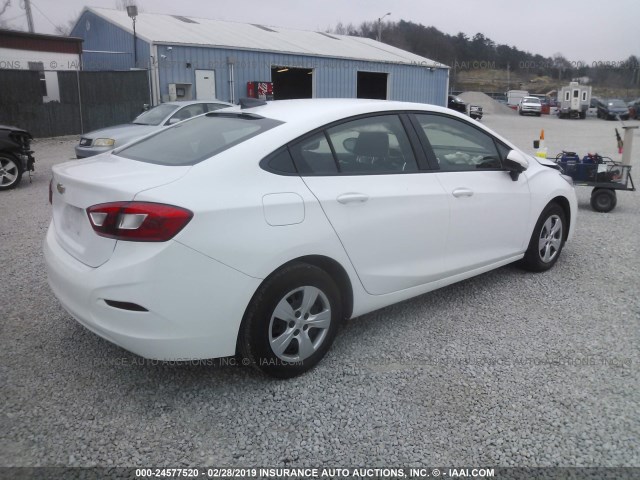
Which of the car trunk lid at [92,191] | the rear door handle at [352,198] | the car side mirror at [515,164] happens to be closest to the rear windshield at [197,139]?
the car trunk lid at [92,191]

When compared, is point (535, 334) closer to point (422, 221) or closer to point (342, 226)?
point (422, 221)

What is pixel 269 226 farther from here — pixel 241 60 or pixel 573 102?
pixel 573 102

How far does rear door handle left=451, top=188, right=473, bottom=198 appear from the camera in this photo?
3.93 m

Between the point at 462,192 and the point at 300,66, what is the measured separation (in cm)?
2308

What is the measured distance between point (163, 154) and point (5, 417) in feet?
5.49

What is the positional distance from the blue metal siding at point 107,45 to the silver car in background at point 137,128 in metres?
10.2

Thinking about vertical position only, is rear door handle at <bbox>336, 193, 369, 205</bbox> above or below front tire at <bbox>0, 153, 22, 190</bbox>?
above

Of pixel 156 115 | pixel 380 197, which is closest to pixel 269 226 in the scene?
pixel 380 197

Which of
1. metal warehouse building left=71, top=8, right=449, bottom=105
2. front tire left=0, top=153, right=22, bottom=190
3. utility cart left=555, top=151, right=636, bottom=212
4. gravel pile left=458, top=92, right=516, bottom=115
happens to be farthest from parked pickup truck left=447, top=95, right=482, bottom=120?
front tire left=0, top=153, right=22, bottom=190

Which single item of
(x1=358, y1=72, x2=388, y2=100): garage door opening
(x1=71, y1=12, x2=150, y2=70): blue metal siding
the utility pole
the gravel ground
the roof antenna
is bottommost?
the gravel ground

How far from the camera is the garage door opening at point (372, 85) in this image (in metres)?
30.8

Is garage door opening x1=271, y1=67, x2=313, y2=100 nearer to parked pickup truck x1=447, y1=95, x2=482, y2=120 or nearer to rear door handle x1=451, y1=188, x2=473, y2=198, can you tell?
parked pickup truck x1=447, y1=95, x2=482, y2=120

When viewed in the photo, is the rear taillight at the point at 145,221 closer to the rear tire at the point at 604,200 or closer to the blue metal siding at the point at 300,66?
the rear tire at the point at 604,200

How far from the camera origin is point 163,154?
3355 millimetres
